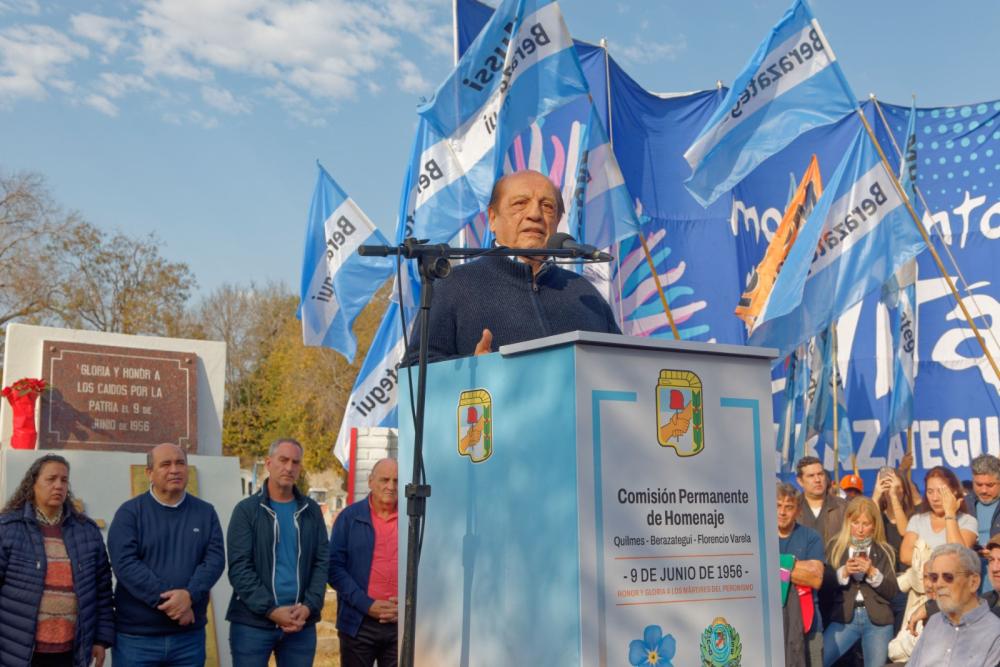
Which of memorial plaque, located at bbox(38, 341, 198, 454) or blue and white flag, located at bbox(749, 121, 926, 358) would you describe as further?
blue and white flag, located at bbox(749, 121, 926, 358)

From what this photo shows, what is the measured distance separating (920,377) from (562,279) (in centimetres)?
1326

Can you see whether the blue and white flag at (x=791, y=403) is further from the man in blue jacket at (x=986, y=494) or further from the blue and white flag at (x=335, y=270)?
the blue and white flag at (x=335, y=270)

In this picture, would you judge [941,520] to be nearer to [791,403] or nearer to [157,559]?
[157,559]

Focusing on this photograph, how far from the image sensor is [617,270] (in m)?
13.6

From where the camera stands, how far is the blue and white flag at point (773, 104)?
10.6 meters


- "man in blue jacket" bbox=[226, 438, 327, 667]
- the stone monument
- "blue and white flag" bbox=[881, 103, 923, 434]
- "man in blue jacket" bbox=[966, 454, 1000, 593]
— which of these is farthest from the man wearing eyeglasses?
"blue and white flag" bbox=[881, 103, 923, 434]

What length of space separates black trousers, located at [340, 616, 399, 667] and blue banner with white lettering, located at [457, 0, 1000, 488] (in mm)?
8529

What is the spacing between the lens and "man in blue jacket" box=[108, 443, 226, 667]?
239 inches

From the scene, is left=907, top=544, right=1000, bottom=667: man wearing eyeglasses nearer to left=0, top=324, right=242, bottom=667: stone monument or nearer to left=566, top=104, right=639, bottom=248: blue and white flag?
left=0, top=324, right=242, bottom=667: stone monument

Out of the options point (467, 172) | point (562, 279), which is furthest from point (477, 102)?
point (562, 279)

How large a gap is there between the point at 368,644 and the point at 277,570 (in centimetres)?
69

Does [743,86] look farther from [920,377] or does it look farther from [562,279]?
[562,279]

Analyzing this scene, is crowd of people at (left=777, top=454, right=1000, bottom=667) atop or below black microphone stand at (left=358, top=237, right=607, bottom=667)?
below

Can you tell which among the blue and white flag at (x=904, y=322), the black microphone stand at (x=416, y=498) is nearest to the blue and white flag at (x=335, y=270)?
the blue and white flag at (x=904, y=322)
